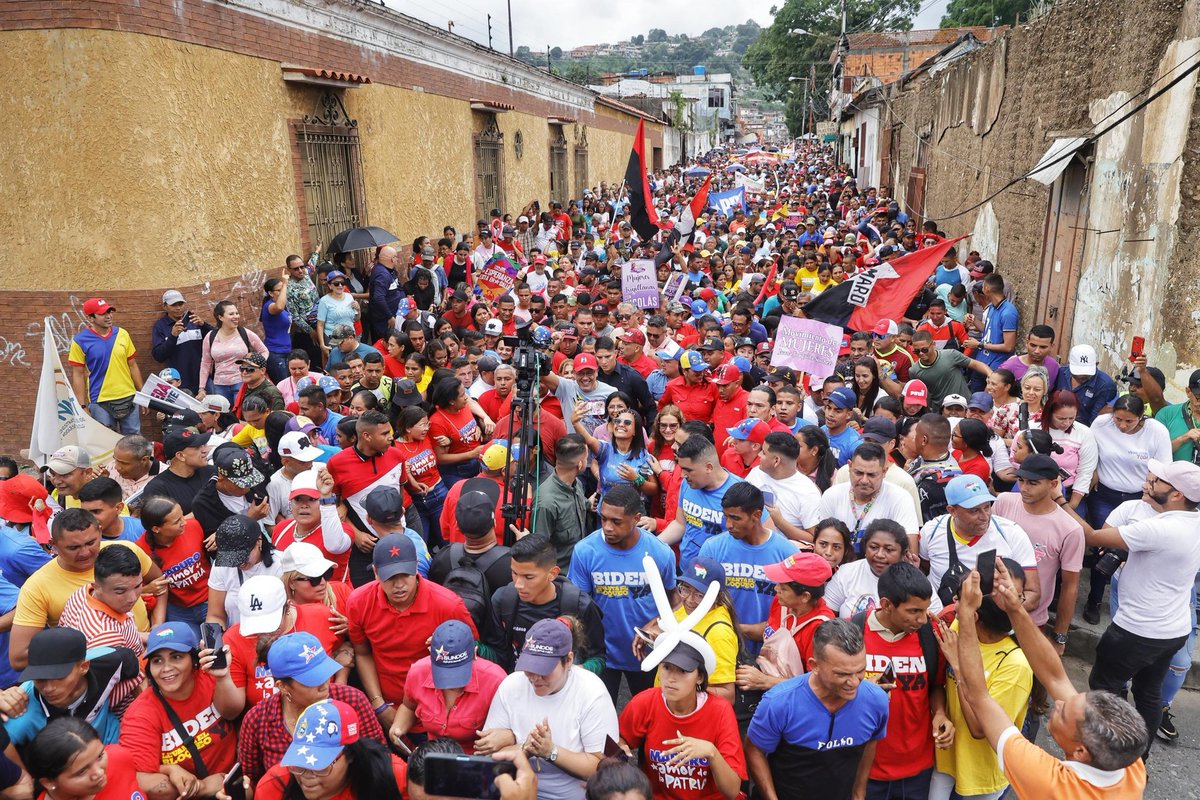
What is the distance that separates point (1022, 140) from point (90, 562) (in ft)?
37.9

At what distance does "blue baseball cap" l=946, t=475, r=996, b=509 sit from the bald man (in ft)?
26.7

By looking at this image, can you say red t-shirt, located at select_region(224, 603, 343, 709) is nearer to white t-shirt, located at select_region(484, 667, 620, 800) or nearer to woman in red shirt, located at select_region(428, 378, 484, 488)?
white t-shirt, located at select_region(484, 667, 620, 800)

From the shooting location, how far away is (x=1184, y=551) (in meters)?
4.39

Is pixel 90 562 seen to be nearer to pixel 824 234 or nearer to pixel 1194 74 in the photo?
pixel 1194 74

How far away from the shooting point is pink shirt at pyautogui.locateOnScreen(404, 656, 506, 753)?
3539mm

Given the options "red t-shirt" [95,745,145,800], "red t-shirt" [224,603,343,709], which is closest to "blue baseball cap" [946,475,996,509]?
"red t-shirt" [224,603,343,709]

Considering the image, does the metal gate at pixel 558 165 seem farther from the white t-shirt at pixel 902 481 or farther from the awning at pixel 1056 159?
the white t-shirt at pixel 902 481

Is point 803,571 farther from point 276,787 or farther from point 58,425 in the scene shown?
point 58,425

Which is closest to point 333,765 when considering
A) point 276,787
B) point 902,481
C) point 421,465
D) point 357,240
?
point 276,787

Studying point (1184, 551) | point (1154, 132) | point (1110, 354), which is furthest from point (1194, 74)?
point (1184, 551)

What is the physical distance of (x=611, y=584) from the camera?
4.39m

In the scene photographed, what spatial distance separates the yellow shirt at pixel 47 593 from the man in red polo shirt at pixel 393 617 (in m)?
1.15

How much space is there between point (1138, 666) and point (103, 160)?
941 cm

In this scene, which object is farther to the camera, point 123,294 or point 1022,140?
point 1022,140
